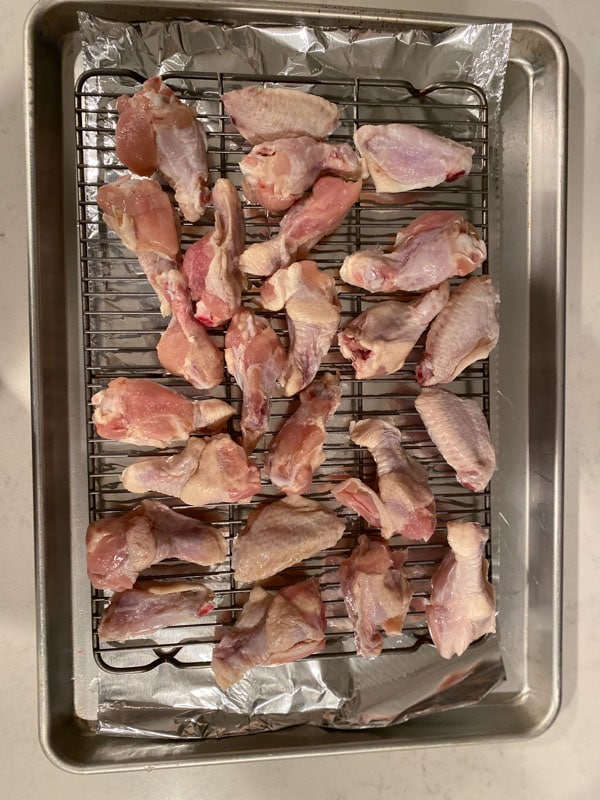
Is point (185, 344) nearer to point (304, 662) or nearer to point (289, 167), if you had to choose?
point (289, 167)

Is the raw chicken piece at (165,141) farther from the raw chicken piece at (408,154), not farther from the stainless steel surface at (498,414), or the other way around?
the raw chicken piece at (408,154)

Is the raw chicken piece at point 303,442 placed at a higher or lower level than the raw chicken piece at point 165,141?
lower

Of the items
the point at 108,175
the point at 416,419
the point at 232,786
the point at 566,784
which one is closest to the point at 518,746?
the point at 566,784

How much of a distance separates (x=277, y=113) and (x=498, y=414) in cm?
87

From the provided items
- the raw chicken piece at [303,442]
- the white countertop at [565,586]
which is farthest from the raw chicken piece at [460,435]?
the white countertop at [565,586]

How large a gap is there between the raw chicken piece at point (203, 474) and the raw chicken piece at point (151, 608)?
209mm

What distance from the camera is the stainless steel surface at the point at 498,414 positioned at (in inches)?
53.0

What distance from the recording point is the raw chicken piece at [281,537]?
1.36 m

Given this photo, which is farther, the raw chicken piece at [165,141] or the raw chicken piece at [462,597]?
the raw chicken piece at [462,597]

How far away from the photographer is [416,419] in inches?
58.4

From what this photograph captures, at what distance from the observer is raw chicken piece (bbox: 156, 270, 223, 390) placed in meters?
1.32

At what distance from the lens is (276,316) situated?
4.68ft

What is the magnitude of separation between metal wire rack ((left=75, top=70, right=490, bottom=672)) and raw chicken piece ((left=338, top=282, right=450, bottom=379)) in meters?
0.08

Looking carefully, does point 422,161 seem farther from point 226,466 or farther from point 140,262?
point 226,466
